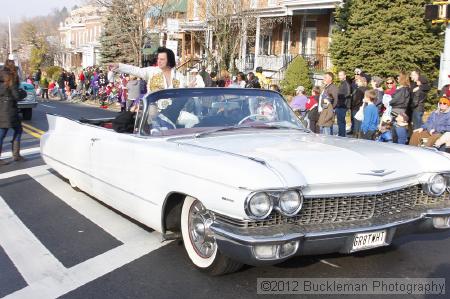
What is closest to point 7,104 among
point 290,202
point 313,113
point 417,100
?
point 313,113

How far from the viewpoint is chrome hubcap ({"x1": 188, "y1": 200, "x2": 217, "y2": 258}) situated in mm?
4230

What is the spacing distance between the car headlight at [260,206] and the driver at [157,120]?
1.85m

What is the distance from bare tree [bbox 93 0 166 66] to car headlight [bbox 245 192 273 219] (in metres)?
24.8

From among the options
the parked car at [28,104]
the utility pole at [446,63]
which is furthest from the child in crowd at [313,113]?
the parked car at [28,104]

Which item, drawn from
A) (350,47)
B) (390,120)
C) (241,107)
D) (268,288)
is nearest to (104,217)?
(241,107)

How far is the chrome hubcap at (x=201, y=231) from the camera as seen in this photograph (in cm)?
423

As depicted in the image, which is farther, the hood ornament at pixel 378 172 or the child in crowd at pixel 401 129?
the child in crowd at pixel 401 129

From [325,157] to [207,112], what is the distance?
1637 millimetres

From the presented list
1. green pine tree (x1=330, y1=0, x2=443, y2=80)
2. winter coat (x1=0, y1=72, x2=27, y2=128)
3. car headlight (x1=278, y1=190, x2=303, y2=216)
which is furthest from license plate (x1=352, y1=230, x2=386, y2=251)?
green pine tree (x1=330, y1=0, x2=443, y2=80)

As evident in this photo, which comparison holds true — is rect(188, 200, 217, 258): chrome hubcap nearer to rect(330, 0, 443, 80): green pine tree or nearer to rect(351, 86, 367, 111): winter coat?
rect(351, 86, 367, 111): winter coat

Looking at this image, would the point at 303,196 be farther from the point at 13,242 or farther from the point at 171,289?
the point at 13,242

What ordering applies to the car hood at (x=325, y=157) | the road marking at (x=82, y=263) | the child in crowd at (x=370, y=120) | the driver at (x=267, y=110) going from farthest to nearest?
the child in crowd at (x=370, y=120), the driver at (x=267, y=110), the road marking at (x=82, y=263), the car hood at (x=325, y=157)

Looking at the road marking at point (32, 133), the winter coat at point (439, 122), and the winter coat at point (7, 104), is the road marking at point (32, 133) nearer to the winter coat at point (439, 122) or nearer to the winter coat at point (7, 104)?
the winter coat at point (7, 104)

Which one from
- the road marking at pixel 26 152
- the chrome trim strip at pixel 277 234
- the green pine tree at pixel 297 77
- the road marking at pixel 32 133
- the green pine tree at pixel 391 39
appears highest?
the green pine tree at pixel 391 39
